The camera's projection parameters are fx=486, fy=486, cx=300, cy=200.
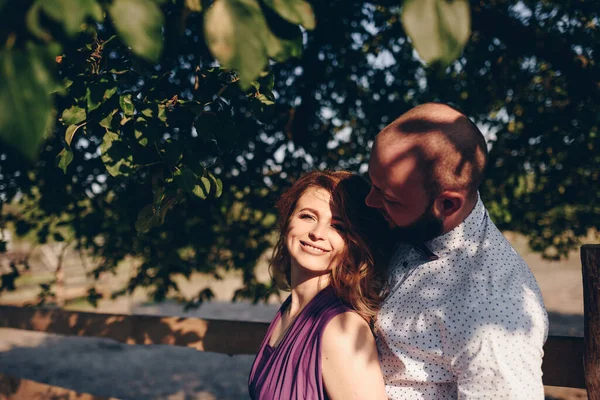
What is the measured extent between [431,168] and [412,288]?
0.42 meters

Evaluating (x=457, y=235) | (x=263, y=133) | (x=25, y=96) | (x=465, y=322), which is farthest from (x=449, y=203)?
(x=263, y=133)

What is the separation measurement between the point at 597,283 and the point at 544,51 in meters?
2.03

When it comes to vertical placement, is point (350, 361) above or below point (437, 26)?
below

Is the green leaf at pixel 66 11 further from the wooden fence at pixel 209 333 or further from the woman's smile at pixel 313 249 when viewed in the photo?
the wooden fence at pixel 209 333

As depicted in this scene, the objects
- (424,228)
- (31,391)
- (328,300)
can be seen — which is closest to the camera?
(424,228)

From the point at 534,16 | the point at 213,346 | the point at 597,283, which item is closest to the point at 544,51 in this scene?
the point at 534,16

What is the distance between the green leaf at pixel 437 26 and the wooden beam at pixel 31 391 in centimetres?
267

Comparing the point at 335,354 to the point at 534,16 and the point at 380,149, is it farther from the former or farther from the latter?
the point at 534,16

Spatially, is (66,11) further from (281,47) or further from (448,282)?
(448,282)

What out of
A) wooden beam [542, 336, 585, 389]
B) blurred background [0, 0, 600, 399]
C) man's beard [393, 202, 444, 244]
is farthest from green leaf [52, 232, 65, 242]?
wooden beam [542, 336, 585, 389]

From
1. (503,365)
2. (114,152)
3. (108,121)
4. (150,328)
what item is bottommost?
(150,328)

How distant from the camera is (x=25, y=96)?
675mm

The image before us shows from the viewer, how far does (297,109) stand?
3900 millimetres

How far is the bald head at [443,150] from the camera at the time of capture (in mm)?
1609
